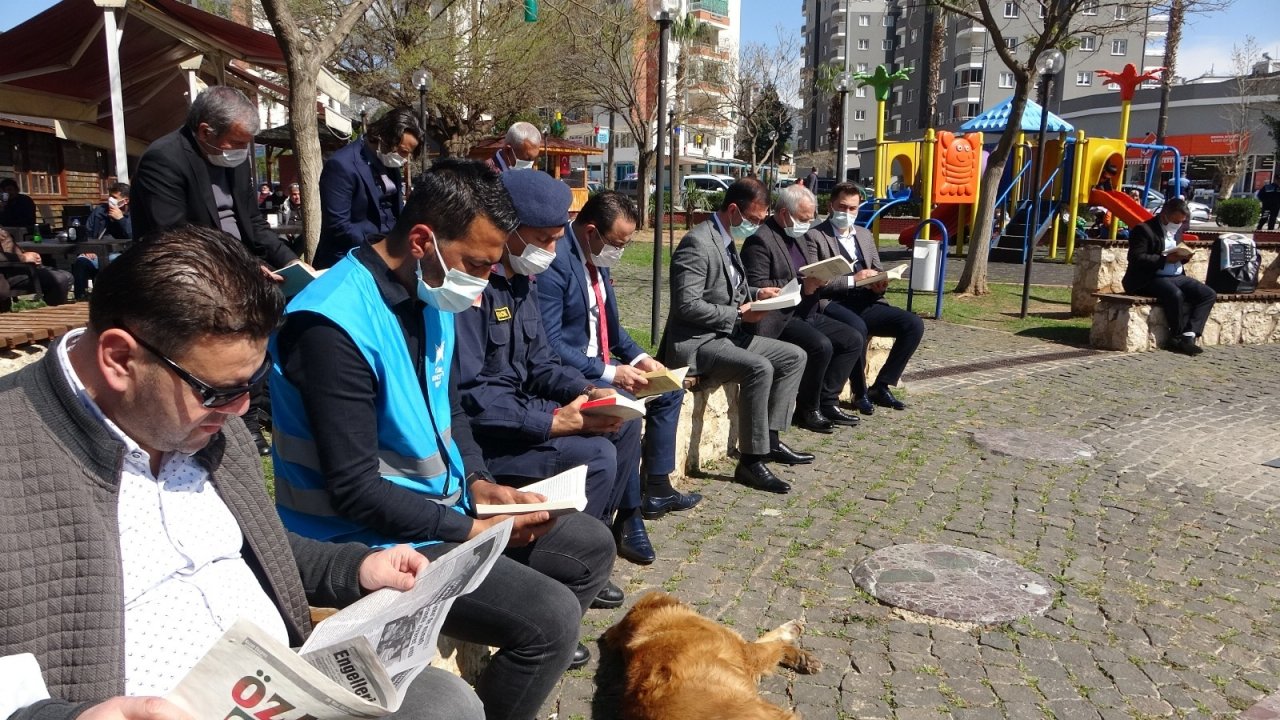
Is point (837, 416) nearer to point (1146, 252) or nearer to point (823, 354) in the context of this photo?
point (823, 354)

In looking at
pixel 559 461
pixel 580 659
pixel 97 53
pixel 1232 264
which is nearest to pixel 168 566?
pixel 580 659

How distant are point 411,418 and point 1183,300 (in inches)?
363

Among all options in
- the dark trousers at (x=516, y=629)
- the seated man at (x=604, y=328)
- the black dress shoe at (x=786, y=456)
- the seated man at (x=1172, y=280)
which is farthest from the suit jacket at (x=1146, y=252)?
the dark trousers at (x=516, y=629)

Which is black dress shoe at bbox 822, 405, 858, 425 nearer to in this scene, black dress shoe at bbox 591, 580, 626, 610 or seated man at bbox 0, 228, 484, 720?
black dress shoe at bbox 591, 580, 626, 610

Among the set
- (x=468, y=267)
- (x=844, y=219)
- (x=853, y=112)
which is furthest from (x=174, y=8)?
(x=853, y=112)

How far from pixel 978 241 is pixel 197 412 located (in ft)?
41.6

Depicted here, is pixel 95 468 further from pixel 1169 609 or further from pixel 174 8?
pixel 174 8

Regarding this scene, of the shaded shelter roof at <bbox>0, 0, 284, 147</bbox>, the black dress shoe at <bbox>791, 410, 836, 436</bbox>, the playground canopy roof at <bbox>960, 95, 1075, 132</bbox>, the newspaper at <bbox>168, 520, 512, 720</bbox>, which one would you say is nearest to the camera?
the newspaper at <bbox>168, 520, 512, 720</bbox>

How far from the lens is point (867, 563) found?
426 cm

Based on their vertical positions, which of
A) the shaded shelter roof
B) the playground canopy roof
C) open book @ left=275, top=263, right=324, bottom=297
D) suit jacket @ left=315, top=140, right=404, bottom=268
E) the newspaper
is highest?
the shaded shelter roof

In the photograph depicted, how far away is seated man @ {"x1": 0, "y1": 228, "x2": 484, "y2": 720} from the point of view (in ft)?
4.78

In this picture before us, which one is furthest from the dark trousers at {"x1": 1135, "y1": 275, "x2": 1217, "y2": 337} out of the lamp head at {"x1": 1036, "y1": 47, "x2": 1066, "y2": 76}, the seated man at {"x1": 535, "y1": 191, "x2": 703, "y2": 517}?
the seated man at {"x1": 535, "y1": 191, "x2": 703, "y2": 517}

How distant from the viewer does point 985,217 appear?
12.9m

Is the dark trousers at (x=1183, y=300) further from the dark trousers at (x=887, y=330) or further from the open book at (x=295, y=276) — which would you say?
the open book at (x=295, y=276)
